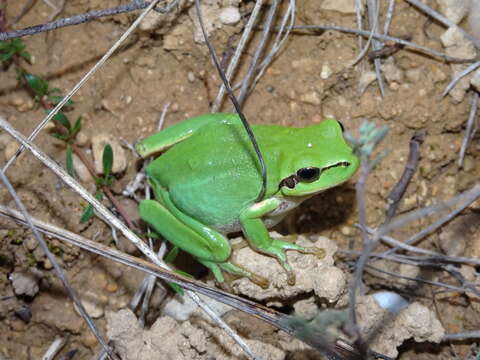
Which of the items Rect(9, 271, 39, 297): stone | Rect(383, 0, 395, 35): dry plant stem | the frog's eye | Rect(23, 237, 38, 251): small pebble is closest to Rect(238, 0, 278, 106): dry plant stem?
Rect(383, 0, 395, 35): dry plant stem

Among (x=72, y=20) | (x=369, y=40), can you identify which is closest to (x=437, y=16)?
(x=369, y=40)

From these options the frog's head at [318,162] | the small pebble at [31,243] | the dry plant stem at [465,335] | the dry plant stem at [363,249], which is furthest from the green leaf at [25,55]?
the dry plant stem at [465,335]

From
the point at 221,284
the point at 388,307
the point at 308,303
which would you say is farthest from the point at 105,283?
the point at 388,307

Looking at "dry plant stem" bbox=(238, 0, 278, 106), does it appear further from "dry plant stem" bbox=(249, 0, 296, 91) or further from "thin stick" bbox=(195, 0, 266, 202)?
"thin stick" bbox=(195, 0, 266, 202)

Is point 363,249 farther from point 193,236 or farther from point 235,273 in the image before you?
point 193,236

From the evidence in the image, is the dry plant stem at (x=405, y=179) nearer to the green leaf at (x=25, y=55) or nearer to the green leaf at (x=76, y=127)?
the green leaf at (x=76, y=127)

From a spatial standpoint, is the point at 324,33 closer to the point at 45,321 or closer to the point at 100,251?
the point at 100,251
